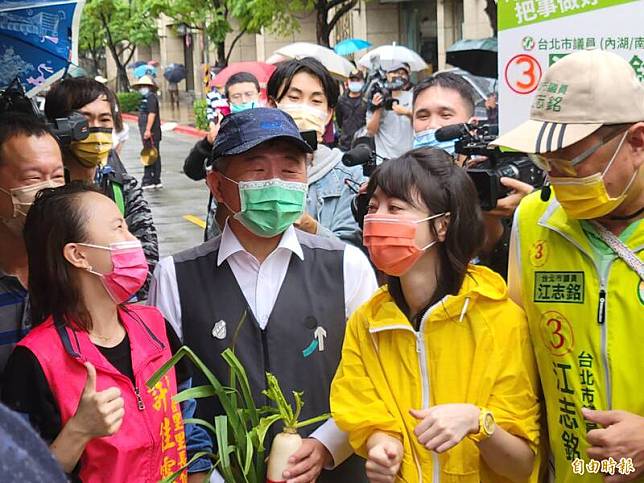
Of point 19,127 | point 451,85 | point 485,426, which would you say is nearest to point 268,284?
point 485,426

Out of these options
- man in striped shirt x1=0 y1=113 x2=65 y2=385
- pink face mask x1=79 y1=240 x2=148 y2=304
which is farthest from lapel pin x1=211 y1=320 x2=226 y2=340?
man in striped shirt x1=0 y1=113 x2=65 y2=385

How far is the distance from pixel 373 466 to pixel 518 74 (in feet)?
6.20

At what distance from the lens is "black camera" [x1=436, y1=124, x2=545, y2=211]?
303 centimetres

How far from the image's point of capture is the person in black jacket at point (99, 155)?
404 cm

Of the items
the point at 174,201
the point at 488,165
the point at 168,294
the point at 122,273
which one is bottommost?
the point at 174,201

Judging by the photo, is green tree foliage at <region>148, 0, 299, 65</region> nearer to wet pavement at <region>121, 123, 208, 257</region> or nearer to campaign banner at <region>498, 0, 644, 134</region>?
wet pavement at <region>121, 123, 208, 257</region>

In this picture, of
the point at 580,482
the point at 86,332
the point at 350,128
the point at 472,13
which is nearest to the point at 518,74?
the point at 580,482

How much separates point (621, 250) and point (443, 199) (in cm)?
53

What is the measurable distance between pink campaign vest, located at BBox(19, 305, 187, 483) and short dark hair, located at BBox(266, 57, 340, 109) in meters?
2.00

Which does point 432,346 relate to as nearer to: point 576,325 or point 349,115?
point 576,325

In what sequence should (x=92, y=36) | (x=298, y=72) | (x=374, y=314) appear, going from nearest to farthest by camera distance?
(x=374, y=314), (x=298, y=72), (x=92, y=36)

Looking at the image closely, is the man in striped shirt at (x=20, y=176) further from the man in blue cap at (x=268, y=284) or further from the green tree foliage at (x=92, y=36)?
the green tree foliage at (x=92, y=36)

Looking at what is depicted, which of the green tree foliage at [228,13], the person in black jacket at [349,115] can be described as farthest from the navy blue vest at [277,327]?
the green tree foliage at [228,13]

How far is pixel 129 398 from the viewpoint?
246cm
